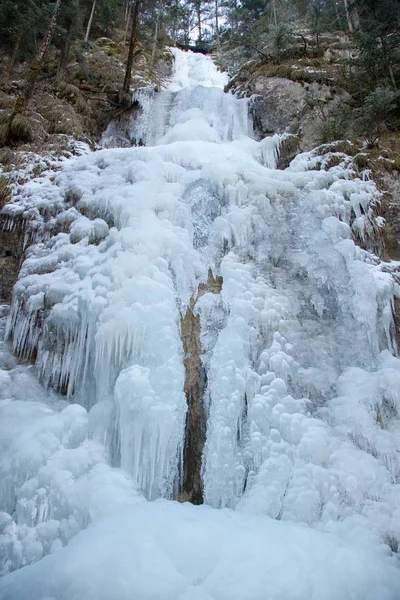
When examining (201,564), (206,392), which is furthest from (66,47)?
(201,564)

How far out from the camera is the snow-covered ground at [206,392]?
3045 millimetres

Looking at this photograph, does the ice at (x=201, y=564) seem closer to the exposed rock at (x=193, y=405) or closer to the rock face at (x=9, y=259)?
the exposed rock at (x=193, y=405)

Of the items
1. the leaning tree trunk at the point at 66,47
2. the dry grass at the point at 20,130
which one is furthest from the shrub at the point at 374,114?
the leaning tree trunk at the point at 66,47

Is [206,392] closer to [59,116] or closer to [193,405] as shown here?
[193,405]

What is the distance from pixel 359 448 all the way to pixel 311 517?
0.84 metres

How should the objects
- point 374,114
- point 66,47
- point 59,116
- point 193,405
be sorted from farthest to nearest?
point 66,47
point 59,116
point 374,114
point 193,405

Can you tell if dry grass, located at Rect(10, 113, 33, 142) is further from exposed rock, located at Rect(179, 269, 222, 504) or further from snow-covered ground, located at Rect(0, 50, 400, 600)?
exposed rock, located at Rect(179, 269, 222, 504)

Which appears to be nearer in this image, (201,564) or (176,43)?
(201,564)

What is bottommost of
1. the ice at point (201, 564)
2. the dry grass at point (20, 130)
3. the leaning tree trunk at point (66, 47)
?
the ice at point (201, 564)

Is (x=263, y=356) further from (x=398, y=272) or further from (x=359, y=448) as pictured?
(x=398, y=272)

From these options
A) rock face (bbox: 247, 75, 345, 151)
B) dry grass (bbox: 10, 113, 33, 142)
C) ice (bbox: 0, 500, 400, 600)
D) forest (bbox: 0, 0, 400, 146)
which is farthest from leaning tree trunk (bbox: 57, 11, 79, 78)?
ice (bbox: 0, 500, 400, 600)

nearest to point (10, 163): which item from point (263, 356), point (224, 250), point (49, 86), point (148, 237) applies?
point (148, 237)

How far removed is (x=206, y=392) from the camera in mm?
4520

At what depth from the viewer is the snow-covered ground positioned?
304 centimetres
